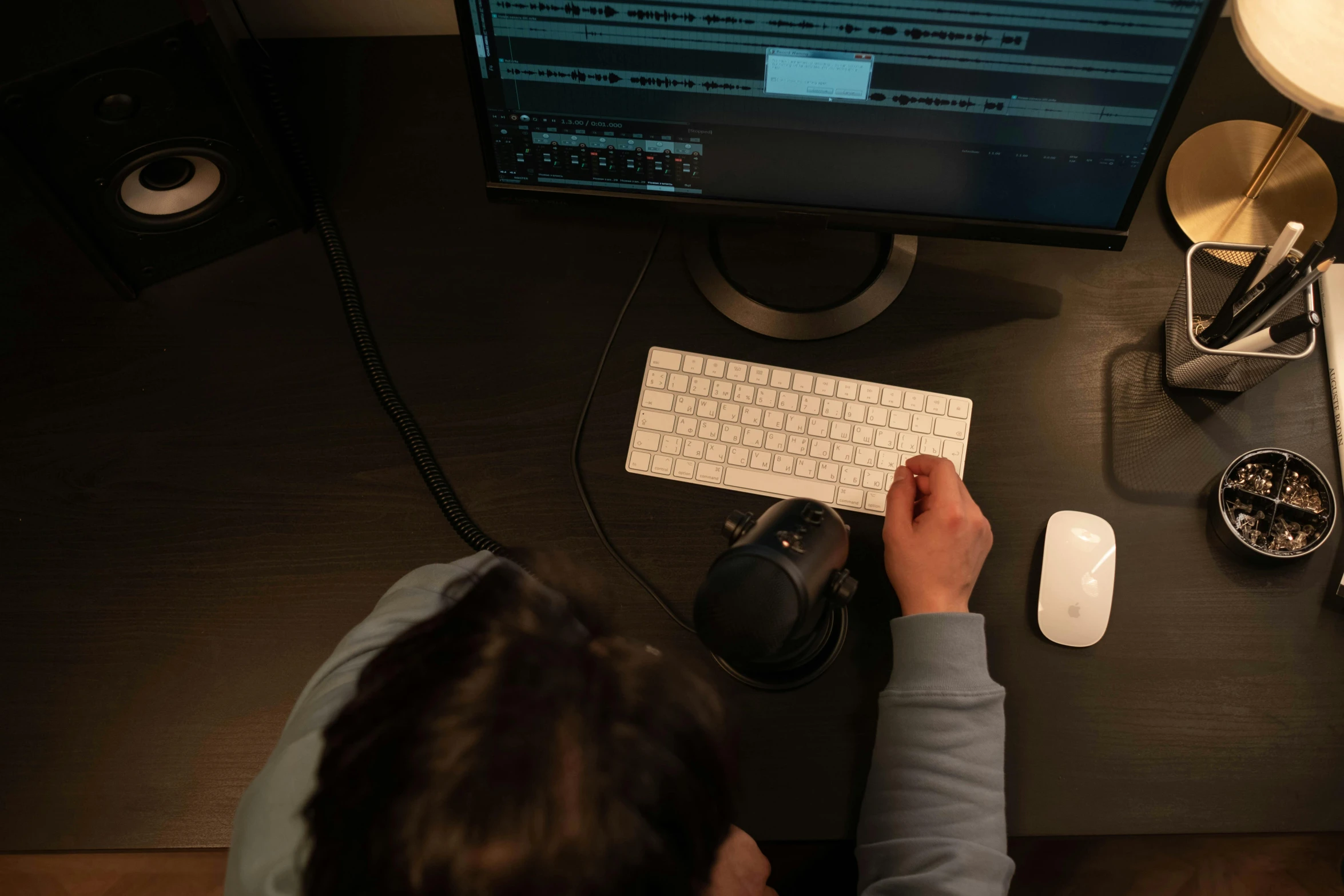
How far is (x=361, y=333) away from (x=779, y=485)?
17.7 inches

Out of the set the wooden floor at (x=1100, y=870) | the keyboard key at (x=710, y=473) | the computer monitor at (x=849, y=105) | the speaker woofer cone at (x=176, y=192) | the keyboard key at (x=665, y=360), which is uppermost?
the computer monitor at (x=849, y=105)

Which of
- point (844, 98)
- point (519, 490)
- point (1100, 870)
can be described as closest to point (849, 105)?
point (844, 98)

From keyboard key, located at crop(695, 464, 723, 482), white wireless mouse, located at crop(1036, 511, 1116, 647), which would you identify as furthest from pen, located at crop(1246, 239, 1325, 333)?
keyboard key, located at crop(695, 464, 723, 482)

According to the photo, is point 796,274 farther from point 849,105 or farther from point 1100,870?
point 1100,870

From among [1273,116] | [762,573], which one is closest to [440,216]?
[762,573]

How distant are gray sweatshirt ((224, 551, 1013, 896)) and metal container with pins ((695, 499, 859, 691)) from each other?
0.07 metres

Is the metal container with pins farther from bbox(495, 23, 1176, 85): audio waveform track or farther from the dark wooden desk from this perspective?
bbox(495, 23, 1176, 85): audio waveform track

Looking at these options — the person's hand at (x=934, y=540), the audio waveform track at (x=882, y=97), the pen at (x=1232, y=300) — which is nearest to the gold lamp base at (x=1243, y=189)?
the pen at (x=1232, y=300)

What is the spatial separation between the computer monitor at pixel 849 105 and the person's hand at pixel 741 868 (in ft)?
1.82

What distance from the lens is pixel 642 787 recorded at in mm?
575

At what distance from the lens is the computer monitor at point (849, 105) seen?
2.26 ft

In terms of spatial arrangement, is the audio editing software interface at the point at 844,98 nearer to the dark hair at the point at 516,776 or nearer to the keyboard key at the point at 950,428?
the keyboard key at the point at 950,428

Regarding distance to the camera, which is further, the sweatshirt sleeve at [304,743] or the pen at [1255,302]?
the pen at [1255,302]

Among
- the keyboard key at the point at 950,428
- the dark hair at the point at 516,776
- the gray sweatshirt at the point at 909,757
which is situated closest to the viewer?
the dark hair at the point at 516,776
